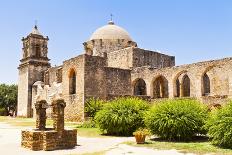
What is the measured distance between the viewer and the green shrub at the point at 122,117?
15.3m

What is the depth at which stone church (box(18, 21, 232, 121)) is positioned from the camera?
2470 centimetres

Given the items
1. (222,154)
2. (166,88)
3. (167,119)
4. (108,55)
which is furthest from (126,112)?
(108,55)

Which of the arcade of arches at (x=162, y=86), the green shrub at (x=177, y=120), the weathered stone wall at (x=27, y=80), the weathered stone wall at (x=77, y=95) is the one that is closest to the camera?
the green shrub at (x=177, y=120)

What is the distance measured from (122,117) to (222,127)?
5790 mm

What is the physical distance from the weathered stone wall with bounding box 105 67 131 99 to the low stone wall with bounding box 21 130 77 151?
1411cm

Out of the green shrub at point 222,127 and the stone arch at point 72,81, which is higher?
the stone arch at point 72,81

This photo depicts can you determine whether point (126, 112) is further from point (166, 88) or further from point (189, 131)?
point (166, 88)

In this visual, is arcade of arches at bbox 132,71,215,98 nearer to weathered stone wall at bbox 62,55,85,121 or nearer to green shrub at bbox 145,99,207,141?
weathered stone wall at bbox 62,55,85,121

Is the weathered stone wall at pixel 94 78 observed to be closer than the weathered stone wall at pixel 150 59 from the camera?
Yes

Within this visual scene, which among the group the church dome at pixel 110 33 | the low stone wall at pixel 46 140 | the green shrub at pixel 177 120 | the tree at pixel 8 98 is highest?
the church dome at pixel 110 33

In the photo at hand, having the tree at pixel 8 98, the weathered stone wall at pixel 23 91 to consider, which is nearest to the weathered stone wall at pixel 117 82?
the weathered stone wall at pixel 23 91

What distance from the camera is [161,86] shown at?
98.2ft

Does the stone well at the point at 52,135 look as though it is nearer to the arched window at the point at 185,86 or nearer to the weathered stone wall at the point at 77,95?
the weathered stone wall at the point at 77,95

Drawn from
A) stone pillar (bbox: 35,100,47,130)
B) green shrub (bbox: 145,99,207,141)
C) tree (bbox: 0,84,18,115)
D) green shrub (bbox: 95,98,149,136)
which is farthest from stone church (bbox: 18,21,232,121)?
tree (bbox: 0,84,18,115)
